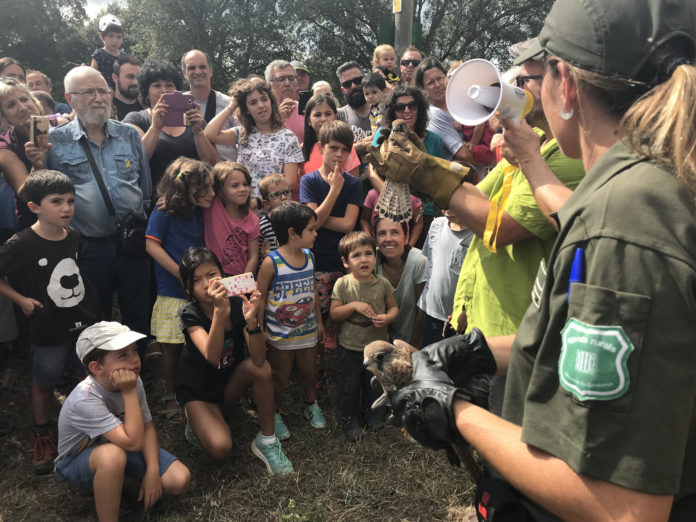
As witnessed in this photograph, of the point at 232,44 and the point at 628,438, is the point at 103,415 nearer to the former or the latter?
the point at 628,438

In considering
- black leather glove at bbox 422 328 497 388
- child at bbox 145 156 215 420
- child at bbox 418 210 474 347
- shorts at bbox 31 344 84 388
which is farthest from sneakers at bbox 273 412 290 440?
black leather glove at bbox 422 328 497 388

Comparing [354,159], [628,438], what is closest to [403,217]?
[628,438]

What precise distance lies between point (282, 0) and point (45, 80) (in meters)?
17.3

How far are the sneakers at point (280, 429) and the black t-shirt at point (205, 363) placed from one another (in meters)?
0.45

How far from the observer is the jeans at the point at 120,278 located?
3.76 meters

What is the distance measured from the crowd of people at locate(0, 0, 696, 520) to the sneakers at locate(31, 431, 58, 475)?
21mm

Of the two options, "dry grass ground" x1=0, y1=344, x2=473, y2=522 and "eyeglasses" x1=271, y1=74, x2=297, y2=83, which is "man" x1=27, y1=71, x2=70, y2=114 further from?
"dry grass ground" x1=0, y1=344, x2=473, y2=522

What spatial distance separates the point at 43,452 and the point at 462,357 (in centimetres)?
303

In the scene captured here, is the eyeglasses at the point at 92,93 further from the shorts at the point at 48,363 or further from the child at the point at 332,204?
the shorts at the point at 48,363

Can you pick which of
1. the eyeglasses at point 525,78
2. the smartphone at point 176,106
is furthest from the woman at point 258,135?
the eyeglasses at point 525,78

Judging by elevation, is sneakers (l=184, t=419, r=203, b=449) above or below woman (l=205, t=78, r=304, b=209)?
below

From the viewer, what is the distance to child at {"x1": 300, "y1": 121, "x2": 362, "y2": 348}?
413 cm

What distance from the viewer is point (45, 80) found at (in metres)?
6.04

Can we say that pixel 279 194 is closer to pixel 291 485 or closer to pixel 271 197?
pixel 271 197
